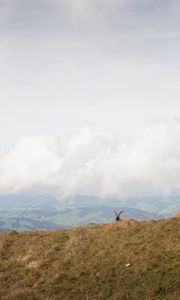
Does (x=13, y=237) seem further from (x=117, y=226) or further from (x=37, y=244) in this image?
(x=117, y=226)

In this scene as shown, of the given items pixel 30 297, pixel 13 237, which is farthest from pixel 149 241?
pixel 13 237

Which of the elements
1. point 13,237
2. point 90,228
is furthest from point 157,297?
point 13,237

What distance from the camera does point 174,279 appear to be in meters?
25.0

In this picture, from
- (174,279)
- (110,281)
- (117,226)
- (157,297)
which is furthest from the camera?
(117,226)

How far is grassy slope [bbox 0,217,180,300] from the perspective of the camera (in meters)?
25.5

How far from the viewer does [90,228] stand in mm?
37750

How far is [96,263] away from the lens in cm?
2964

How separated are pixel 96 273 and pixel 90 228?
9.64 metres

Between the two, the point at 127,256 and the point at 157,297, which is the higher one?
the point at 127,256

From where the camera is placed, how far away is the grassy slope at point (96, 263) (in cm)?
2553

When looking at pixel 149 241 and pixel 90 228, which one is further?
pixel 90 228

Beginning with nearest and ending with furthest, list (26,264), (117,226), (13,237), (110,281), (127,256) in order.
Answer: (110,281)
(127,256)
(26,264)
(117,226)
(13,237)

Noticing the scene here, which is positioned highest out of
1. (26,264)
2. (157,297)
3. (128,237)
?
(128,237)

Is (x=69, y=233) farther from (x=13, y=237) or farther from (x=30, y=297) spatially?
(x=30, y=297)
